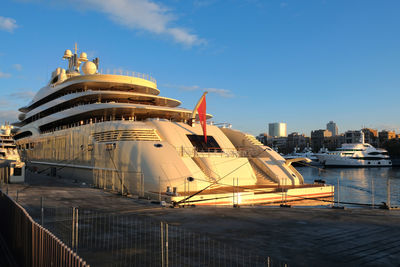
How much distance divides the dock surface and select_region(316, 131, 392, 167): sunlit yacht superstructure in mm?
91306

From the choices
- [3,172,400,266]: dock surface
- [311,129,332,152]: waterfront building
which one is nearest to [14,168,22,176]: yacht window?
[3,172,400,266]: dock surface

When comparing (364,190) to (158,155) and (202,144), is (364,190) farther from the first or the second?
(158,155)

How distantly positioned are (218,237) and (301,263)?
9.43 feet

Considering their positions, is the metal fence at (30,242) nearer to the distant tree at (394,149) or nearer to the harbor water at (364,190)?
the harbor water at (364,190)

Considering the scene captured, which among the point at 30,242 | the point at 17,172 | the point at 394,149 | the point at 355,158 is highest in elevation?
the point at 394,149

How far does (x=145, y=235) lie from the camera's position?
30.7ft

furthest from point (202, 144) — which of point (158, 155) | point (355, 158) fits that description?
point (355, 158)

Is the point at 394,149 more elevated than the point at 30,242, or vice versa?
the point at 394,149

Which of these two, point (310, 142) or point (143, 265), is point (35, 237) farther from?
point (310, 142)

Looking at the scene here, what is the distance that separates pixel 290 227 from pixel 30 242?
7.74m

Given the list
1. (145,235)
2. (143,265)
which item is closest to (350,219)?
(145,235)

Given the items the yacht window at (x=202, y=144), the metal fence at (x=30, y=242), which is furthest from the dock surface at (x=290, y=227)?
the yacht window at (x=202, y=144)

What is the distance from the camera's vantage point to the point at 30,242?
6.72m

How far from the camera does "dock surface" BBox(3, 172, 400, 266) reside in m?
7.69
